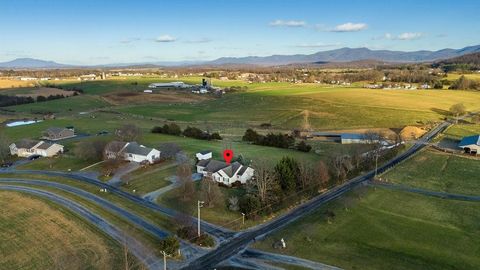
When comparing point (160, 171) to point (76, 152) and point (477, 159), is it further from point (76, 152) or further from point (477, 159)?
point (477, 159)

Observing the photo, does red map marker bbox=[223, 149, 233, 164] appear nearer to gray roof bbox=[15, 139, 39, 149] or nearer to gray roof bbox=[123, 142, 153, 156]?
gray roof bbox=[123, 142, 153, 156]

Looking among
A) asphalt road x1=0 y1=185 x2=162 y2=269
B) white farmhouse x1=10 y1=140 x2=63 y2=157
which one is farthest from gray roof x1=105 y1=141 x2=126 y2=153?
white farmhouse x1=10 y1=140 x2=63 y2=157

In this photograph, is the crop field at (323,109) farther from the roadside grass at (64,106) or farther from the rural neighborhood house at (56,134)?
the rural neighborhood house at (56,134)

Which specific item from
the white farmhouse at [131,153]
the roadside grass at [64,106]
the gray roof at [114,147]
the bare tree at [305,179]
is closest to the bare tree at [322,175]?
the bare tree at [305,179]

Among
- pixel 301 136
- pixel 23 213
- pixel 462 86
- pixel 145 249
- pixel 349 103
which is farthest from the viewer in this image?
pixel 462 86

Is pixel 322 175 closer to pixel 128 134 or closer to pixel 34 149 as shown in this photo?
pixel 128 134

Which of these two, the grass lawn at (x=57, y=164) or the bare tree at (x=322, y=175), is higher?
the bare tree at (x=322, y=175)

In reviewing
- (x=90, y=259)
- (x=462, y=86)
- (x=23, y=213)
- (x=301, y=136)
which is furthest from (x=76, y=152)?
(x=462, y=86)
